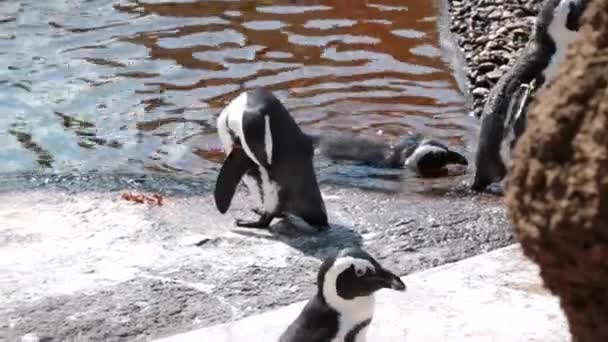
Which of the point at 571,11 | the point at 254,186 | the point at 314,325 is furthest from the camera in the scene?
the point at 571,11

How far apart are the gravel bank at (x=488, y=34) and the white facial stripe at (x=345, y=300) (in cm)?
377

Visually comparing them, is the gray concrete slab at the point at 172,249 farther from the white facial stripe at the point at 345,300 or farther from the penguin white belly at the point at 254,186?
the white facial stripe at the point at 345,300

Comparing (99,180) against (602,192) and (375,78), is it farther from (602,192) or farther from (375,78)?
(602,192)

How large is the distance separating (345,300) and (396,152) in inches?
116

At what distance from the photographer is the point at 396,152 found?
6.40m

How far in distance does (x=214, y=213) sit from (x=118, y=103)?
230 centimetres

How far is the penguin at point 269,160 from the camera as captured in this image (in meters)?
5.02

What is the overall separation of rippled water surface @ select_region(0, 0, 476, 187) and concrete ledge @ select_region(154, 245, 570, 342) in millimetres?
2333

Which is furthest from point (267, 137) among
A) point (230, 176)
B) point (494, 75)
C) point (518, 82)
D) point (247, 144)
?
point (494, 75)

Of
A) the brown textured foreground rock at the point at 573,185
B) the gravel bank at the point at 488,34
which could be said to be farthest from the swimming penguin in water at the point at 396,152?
the brown textured foreground rock at the point at 573,185

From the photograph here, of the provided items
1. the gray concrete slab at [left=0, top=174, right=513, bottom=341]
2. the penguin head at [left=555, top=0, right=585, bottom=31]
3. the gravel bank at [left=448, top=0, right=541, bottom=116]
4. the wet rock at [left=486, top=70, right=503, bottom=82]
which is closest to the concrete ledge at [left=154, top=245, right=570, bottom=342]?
the gray concrete slab at [left=0, top=174, right=513, bottom=341]

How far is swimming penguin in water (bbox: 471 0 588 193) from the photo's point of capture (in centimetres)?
573

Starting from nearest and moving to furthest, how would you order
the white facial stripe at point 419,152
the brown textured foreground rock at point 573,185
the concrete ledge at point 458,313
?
the brown textured foreground rock at point 573,185 < the concrete ledge at point 458,313 < the white facial stripe at point 419,152

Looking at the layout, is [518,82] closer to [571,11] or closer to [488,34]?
[571,11]
